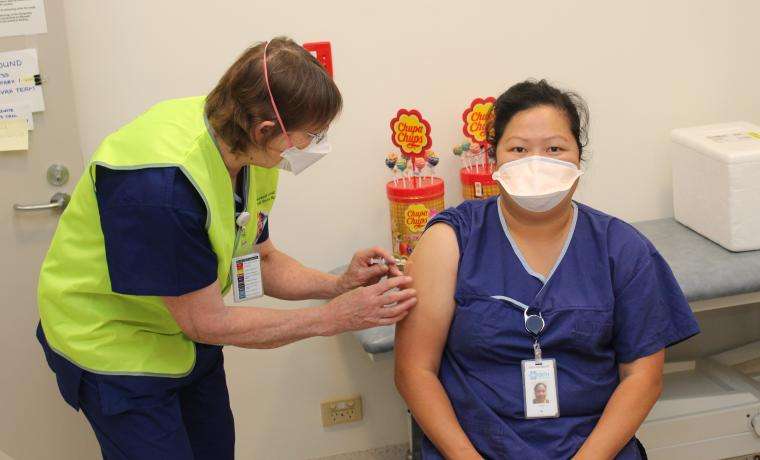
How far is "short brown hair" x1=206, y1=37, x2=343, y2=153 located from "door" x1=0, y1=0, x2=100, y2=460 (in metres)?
0.94

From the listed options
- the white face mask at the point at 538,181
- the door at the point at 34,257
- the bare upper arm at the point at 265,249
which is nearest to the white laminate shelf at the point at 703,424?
the white face mask at the point at 538,181

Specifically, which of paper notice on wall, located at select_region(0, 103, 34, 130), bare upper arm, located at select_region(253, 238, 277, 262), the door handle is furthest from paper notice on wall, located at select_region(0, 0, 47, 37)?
bare upper arm, located at select_region(253, 238, 277, 262)

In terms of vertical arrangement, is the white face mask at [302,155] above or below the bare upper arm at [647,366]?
above

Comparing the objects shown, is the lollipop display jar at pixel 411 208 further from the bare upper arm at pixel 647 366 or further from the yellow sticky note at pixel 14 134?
the yellow sticky note at pixel 14 134

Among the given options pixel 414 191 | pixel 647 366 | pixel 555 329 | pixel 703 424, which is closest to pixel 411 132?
pixel 414 191

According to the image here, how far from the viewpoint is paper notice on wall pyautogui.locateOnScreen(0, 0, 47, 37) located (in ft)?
7.29

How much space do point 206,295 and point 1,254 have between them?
1.10 metres

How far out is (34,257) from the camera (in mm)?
2414

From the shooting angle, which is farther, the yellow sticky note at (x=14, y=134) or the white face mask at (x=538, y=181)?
the yellow sticky note at (x=14, y=134)

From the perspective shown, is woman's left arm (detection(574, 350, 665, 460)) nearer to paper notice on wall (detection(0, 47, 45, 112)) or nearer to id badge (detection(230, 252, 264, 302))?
id badge (detection(230, 252, 264, 302))

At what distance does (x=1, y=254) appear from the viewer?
2.38 m

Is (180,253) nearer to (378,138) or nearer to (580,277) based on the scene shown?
(580,277)

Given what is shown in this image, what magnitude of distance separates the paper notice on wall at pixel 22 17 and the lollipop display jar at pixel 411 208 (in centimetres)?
107

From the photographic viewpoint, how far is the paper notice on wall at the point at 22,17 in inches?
87.4
